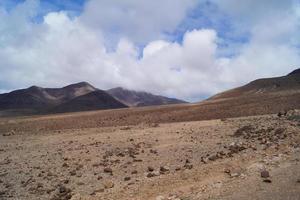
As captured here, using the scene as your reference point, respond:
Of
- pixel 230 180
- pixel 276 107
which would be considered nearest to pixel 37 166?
pixel 230 180

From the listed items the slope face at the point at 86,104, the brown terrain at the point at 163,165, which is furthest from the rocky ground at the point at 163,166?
the slope face at the point at 86,104

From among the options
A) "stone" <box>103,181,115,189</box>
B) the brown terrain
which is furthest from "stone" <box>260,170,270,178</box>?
"stone" <box>103,181,115,189</box>

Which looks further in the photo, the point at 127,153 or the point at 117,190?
the point at 127,153

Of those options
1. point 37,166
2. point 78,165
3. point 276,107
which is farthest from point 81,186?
point 276,107

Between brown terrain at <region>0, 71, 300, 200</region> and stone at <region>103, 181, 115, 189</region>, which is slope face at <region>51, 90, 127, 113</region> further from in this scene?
stone at <region>103, 181, 115, 189</region>

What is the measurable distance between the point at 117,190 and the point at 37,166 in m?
7.94

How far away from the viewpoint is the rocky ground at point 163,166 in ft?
38.7

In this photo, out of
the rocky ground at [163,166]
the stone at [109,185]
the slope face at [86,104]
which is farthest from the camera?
the slope face at [86,104]

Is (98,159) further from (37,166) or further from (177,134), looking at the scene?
(177,134)

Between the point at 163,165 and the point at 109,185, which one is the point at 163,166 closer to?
the point at 163,165

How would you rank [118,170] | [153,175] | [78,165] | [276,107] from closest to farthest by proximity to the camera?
[153,175] → [118,170] → [78,165] → [276,107]

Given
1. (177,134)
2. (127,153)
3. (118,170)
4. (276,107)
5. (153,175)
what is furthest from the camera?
(276,107)

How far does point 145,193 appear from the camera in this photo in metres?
12.2

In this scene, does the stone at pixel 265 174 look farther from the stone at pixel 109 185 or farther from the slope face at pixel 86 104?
the slope face at pixel 86 104
